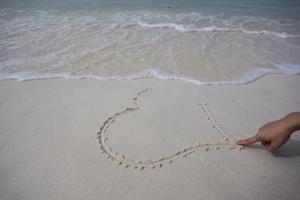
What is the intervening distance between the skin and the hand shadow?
0.18 metres

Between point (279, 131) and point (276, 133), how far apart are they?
0.04m

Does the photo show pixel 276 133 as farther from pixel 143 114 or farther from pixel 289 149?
pixel 143 114

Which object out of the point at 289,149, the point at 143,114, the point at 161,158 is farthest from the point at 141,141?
the point at 289,149

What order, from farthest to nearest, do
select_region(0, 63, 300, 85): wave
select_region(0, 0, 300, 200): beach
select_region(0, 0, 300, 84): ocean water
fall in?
1. select_region(0, 0, 300, 84): ocean water
2. select_region(0, 63, 300, 85): wave
3. select_region(0, 0, 300, 200): beach

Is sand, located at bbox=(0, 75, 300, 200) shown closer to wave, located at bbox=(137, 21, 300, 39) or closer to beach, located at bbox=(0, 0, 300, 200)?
beach, located at bbox=(0, 0, 300, 200)

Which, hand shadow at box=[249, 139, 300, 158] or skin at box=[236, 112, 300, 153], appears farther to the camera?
hand shadow at box=[249, 139, 300, 158]

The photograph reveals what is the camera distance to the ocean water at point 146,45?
362 cm

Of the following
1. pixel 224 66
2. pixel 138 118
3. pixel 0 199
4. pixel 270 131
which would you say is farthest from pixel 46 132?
pixel 224 66

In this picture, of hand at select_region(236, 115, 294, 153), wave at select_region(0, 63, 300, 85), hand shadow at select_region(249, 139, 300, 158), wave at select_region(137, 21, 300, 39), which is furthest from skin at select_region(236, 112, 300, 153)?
wave at select_region(137, 21, 300, 39)

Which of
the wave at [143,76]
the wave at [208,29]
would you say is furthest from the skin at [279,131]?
the wave at [208,29]

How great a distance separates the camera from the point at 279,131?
1.77 metres

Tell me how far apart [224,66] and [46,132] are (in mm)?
2890

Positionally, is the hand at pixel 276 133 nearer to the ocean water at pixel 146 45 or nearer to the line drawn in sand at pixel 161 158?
the line drawn in sand at pixel 161 158

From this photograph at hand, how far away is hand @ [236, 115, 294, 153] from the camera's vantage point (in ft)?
5.69
